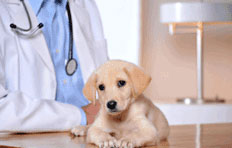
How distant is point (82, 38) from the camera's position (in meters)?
2.14

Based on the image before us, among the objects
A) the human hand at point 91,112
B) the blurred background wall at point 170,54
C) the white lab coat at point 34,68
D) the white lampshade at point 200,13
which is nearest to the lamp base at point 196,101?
the blurred background wall at point 170,54

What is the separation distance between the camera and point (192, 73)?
444cm

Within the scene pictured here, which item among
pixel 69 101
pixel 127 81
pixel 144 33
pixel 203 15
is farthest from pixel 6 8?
pixel 144 33

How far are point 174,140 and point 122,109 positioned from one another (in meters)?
0.22

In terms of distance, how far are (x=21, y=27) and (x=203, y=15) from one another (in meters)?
2.07

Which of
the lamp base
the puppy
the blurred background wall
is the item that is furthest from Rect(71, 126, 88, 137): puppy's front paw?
the blurred background wall

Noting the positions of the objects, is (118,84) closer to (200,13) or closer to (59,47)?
(59,47)

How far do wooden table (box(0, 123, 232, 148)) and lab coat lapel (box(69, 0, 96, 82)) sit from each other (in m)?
0.63

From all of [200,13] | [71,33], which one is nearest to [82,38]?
[71,33]

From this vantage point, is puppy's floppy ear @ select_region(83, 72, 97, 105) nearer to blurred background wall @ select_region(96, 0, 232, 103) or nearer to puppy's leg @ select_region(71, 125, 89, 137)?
puppy's leg @ select_region(71, 125, 89, 137)

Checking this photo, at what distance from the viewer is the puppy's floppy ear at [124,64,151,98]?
1.18m

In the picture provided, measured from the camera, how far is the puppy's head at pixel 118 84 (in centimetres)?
115

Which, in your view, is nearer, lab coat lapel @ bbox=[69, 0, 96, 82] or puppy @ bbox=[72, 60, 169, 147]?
puppy @ bbox=[72, 60, 169, 147]

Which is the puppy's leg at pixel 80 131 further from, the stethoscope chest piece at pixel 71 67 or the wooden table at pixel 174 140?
the stethoscope chest piece at pixel 71 67
